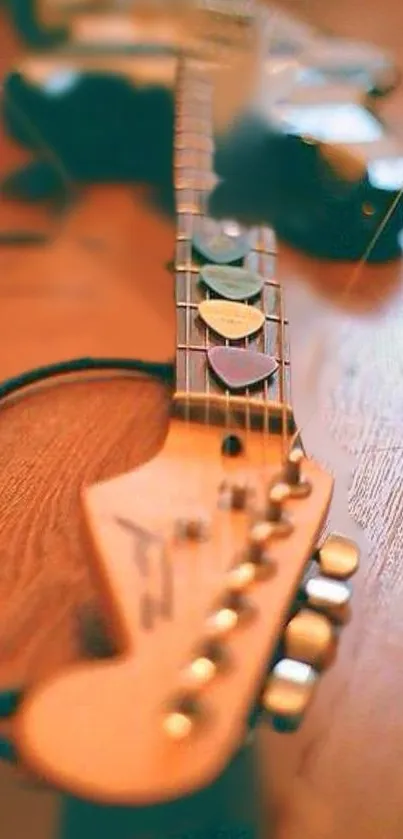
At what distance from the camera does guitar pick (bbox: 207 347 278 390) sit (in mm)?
521

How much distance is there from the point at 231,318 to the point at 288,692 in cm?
22

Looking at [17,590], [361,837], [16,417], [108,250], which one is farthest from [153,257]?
[361,837]

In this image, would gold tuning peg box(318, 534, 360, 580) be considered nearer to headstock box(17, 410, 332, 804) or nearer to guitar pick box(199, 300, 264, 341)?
headstock box(17, 410, 332, 804)

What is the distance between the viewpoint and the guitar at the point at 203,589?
13.4 inches

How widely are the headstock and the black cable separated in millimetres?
99

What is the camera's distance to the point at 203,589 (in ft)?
1.31

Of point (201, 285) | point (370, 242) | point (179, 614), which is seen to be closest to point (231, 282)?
point (201, 285)

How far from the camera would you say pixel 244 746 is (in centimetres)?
41

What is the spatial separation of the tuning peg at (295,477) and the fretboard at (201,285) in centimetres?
6

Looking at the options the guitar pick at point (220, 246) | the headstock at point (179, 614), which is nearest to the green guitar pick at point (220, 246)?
the guitar pick at point (220, 246)

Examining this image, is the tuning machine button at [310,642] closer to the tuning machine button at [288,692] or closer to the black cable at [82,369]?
the tuning machine button at [288,692]

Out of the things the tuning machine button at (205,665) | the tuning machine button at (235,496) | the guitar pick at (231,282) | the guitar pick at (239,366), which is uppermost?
the guitar pick at (231,282)

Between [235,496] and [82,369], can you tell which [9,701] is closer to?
[235,496]
